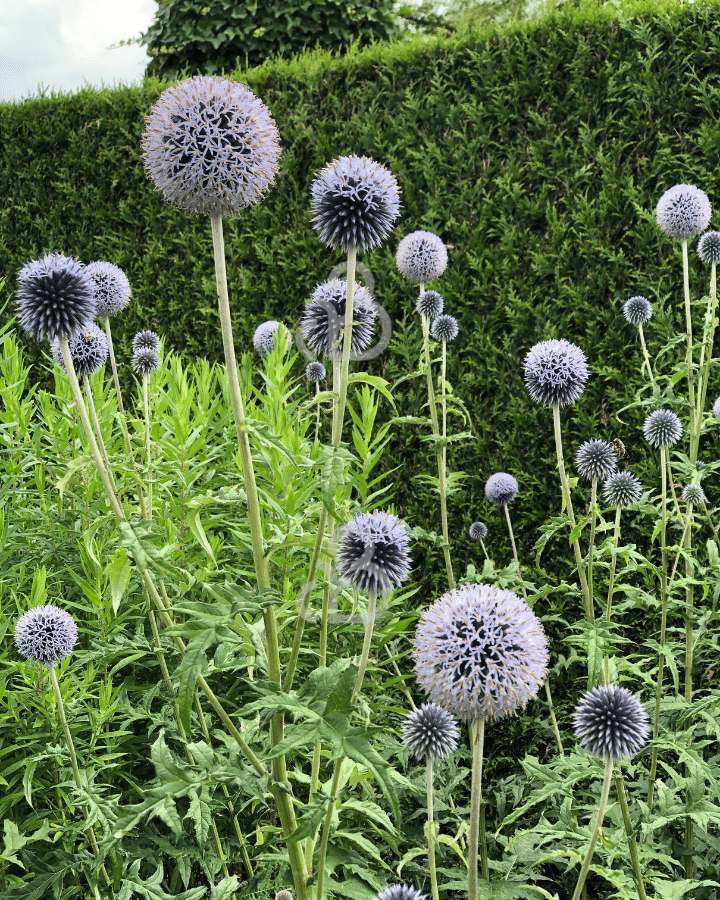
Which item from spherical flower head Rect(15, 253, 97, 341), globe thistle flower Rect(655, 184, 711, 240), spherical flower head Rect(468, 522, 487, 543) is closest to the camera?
spherical flower head Rect(15, 253, 97, 341)

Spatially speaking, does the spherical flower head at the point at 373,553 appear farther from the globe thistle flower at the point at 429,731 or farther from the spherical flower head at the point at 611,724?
the spherical flower head at the point at 611,724

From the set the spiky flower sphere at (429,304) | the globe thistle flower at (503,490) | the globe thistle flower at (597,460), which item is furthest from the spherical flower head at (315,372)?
the globe thistle flower at (597,460)

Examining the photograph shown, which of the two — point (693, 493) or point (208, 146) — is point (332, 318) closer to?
point (208, 146)

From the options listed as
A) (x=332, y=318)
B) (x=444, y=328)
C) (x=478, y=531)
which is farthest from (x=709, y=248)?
(x=332, y=318)

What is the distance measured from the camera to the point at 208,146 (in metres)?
1.71

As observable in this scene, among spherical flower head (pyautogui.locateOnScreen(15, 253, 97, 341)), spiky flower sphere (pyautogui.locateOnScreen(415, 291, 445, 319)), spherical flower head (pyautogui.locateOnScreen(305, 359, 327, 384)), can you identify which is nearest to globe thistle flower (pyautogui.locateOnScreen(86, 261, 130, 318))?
spherical flower head (pyautogui.locateOnScreen(15, 253, 97, 341))

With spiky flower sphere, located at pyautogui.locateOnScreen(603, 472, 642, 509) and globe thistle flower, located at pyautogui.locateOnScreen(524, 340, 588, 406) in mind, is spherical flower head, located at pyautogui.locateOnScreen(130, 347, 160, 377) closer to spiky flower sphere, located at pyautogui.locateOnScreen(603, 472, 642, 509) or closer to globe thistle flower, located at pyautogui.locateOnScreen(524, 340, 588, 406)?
globe thistle flower, located at pyautogui.locateOnScreen(524, 340, 588, 406)

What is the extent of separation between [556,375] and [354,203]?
1.24m

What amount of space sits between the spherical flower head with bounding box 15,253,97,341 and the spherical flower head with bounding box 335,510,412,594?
36.0 inches

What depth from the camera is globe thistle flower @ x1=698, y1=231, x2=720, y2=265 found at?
3766 mm

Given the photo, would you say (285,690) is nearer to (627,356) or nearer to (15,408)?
(15,408)

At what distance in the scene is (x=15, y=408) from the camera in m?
3.23

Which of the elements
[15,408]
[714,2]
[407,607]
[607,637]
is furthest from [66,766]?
[714,2]

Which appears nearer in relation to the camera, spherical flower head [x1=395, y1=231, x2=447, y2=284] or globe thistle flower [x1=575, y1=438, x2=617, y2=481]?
globe thistle flower [x1=575, y1=438, x2=617, y2=481]
